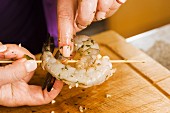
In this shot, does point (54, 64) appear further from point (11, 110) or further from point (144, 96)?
A: point (144, 96)

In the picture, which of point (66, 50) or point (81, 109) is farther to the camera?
point (81, 109)

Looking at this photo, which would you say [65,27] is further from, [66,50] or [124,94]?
[124,94]

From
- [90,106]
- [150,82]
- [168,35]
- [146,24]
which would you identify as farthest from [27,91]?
[146,24]

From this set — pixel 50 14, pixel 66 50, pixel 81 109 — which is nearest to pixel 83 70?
pixel 66 50

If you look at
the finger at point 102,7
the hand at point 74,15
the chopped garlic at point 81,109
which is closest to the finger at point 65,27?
the hand at point 74,15

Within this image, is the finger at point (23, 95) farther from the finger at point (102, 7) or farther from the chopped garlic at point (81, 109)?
the finger at point (102, 7)

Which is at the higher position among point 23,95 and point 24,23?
point 24,23

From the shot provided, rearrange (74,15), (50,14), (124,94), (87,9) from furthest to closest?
1. (50,14)
2. (124,94)
3. (74,15)
4. (87,9)
